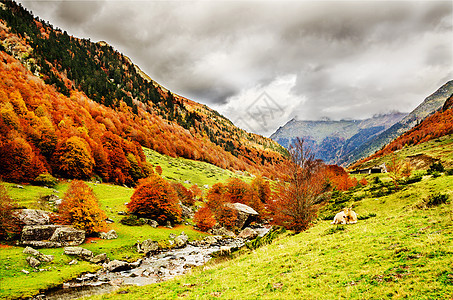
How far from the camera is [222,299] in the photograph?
450 inches

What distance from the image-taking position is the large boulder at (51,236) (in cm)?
3036

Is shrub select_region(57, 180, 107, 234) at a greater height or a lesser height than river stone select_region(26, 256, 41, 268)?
greater

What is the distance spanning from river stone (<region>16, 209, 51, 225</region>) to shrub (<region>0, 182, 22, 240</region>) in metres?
1.08

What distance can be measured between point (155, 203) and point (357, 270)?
4859 cm

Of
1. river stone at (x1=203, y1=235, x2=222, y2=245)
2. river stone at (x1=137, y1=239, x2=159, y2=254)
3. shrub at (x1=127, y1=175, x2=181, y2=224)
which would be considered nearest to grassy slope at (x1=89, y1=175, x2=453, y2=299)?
river stone at (x1=137, y1=239, x2=159, y2=254)

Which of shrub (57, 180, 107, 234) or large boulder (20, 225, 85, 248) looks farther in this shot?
shrub (57, 180, 107, 234)

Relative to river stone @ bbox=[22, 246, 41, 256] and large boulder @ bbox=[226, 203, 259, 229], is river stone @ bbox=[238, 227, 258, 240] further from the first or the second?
river stone @ bbox=[22, 246, 41, 256]

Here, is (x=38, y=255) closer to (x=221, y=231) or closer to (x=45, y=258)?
(x=45, y=258)

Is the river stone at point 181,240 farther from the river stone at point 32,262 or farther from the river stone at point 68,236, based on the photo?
the river stone at point 32,262

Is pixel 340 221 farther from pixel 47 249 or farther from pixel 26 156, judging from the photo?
pixel 26 156

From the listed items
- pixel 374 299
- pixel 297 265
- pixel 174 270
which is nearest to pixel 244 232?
pixel 174 270

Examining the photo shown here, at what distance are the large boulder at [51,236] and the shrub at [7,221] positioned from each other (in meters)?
1.55

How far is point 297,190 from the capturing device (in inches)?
1065

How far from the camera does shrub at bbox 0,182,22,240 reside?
29.2 m
